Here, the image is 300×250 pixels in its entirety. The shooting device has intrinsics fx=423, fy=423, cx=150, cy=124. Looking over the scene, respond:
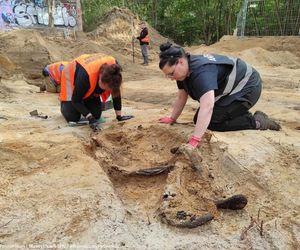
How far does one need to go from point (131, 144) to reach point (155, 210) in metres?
1.30

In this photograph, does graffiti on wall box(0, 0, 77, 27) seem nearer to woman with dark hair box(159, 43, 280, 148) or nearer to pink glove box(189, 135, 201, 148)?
woman with dark hair box(159, 43, 280, 148)

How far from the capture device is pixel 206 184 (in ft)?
10.3

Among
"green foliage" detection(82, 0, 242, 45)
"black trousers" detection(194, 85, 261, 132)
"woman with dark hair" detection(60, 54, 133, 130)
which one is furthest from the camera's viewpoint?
"green foliage" detection(82, 0, 242, 45)

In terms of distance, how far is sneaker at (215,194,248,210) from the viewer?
111 inches

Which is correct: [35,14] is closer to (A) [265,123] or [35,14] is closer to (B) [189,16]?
(B) [189,16]

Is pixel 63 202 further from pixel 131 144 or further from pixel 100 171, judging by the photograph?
pixel 131 144

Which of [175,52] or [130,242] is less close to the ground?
[175,52]

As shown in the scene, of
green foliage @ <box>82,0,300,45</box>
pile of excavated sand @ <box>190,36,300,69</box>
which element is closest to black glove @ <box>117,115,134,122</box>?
pile of excavated sand @ <box>190,36,300,69</box>

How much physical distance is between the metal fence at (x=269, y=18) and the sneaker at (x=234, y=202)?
14079 mm

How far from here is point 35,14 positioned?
16469mm

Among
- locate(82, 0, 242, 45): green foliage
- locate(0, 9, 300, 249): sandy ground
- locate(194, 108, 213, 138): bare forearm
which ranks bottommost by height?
locate(82, 0, 242, 45): green foliage

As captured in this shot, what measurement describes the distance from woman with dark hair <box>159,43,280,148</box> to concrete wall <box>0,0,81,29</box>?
13199mm

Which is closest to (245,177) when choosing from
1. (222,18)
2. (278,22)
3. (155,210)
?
(155,210)

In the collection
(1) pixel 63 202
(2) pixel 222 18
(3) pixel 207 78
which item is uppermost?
(3) pixel 207 78
